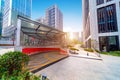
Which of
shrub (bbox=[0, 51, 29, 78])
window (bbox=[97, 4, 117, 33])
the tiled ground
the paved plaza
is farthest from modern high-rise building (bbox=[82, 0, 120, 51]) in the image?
shrub (bbox=[0, 51, 29, 78])

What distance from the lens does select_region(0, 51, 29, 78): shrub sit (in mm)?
3340

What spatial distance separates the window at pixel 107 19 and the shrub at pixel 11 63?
2640 centimetres

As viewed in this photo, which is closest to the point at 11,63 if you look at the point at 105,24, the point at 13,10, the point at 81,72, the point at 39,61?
the point at 81,72

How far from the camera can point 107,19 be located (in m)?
24.2

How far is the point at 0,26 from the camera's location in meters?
77.2

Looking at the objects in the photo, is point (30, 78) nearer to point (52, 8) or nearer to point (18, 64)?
point (18, 64)

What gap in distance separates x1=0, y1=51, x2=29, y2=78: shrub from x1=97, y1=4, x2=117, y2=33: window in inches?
1039

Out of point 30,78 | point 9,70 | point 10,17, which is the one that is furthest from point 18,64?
point 10,17

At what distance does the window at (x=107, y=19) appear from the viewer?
23.3m

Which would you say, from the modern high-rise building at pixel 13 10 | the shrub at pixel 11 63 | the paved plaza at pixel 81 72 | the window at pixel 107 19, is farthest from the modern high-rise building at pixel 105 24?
the modern high-rise building at pixel 13 10

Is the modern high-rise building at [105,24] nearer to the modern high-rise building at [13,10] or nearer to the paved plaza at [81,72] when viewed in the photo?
the paved plaza at [81,72]

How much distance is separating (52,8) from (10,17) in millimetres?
38819

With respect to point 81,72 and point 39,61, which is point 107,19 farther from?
point 39,61

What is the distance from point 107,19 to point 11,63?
2816 centimetres
